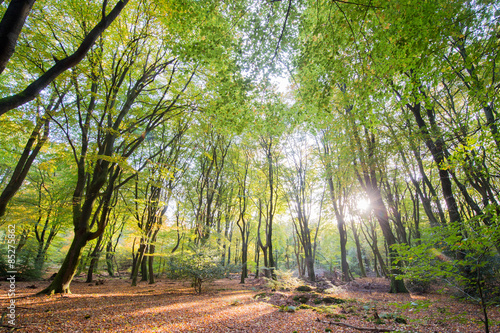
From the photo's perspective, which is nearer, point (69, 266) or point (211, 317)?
point (211, 317)

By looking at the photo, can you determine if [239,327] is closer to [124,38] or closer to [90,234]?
[90,234]

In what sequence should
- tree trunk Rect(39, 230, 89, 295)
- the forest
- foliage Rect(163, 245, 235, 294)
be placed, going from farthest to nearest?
foliage Rect(163, 245, 235, 294), tree trunk Rect(39, 230, 89, 295), the forest

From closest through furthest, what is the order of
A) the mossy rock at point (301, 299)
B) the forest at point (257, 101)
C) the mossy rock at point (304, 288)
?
the forest at point (257, 101)
the mossy rock at point (301, 299)
the mossy rock at point (304, 288)

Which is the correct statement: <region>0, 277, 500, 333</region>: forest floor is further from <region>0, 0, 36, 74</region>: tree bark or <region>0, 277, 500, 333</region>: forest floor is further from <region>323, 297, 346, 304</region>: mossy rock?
<region>0, 0, 36, 74</region>: tree bark

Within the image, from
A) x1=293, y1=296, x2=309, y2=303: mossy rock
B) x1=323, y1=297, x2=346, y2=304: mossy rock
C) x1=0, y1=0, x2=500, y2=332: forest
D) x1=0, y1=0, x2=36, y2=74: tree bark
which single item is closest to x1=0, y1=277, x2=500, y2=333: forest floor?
x1=0, y1=0, x2=500, y2=332: forest

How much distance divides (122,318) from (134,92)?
21.9 feet

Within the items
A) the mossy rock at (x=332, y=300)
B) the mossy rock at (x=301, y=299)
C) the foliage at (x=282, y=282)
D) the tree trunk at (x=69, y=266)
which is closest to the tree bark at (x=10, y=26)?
the tree trunk at (x=69, y=266)

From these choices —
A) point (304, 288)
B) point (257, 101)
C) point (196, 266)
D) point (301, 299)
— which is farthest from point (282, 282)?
point (257, 101)

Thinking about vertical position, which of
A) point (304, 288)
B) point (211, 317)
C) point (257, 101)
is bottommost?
point (304, 288)

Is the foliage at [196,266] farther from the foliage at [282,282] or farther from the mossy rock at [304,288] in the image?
the mossy rock at [304,288]

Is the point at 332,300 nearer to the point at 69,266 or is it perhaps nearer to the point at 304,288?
the point at 304,288

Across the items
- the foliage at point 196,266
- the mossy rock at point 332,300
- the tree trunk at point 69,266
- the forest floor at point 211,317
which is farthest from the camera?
the foliage at point 196,266

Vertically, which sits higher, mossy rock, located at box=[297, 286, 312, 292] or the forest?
the forest

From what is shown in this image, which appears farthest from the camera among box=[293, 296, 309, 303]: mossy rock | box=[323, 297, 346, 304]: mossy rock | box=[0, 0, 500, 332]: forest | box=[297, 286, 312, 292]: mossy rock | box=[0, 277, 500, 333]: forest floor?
box=[297, 286, 312, 292]: mossy rock
